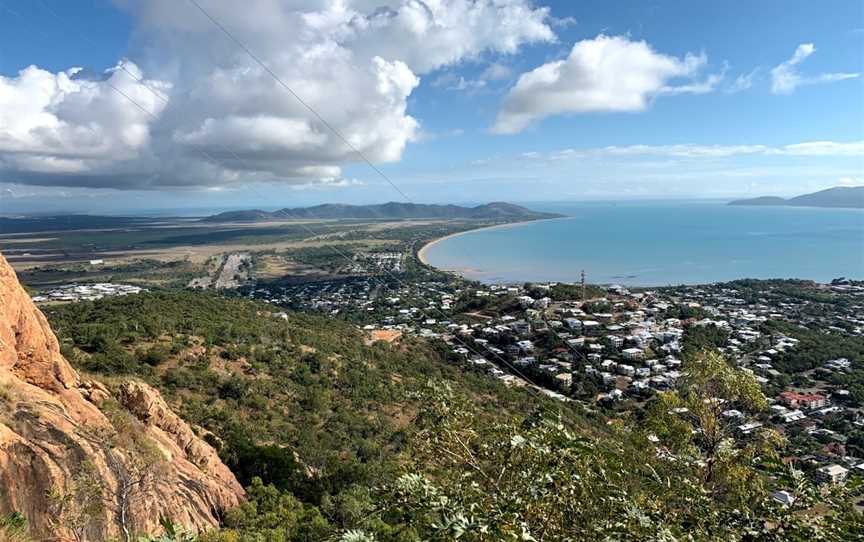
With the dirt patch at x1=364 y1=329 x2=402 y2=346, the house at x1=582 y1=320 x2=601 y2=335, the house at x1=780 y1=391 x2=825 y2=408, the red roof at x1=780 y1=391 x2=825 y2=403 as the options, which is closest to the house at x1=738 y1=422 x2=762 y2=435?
the house at x1=780 y1=391 x2=825 y2=408

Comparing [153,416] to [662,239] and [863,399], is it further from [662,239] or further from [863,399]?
[662,239]

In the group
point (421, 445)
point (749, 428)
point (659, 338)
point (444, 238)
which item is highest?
point (421, 445)

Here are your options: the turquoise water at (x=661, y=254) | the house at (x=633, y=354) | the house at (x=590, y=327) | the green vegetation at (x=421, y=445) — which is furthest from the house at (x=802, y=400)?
the turquoise water at (x=661, y=254)

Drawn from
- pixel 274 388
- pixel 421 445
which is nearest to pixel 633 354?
pixel 274 388

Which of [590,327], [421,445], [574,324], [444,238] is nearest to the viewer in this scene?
[421,445]

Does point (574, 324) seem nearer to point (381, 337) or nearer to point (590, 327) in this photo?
point (590, 327)

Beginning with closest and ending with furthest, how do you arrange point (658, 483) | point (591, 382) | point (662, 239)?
point (658, 483)
point (591, 382)
point (662, 239)

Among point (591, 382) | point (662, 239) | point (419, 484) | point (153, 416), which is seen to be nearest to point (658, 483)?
point (419, 484)
